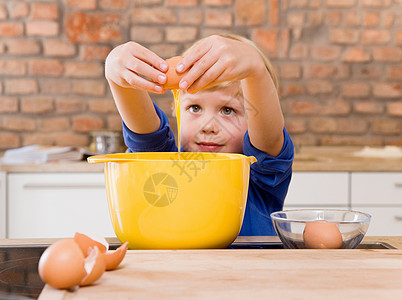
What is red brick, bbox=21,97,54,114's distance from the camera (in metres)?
2.60

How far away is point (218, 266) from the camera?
0.66 m

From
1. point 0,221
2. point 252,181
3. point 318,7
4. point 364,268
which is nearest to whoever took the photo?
point 364,268

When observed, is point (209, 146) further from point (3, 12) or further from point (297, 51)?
point (3, 12)

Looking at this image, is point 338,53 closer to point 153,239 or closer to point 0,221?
point 0,221

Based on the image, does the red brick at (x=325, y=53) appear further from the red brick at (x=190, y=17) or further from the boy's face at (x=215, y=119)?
the boy's face at (x=215, y=119)

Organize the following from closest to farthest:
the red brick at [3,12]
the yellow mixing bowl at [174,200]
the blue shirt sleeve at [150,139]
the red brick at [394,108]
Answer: the yellow mixing bowl at [174,200]
the blue shirt sleeve at [150,139]
the red brick at [3,12]
the red brick at [394,108]

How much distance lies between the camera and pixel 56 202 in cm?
206

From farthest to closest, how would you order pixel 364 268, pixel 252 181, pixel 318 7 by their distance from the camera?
1. pixel 318 7
2. pixel 252 181
3. pixel 364 268

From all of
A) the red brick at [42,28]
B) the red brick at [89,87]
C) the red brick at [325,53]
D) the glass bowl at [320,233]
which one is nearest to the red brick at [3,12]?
the red brick at [42,28]

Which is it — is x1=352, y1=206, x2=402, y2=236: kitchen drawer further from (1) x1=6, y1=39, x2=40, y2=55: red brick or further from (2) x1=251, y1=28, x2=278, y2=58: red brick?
(1) x1=6, y1=39, x2=40, y2=55: red brick

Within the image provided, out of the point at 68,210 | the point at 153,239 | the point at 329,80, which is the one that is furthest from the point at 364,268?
the point at 329,80

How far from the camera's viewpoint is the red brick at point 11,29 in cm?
256

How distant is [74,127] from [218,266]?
81.9 inches

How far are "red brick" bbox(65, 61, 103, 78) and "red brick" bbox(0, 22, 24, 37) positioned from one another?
0.91 feet
